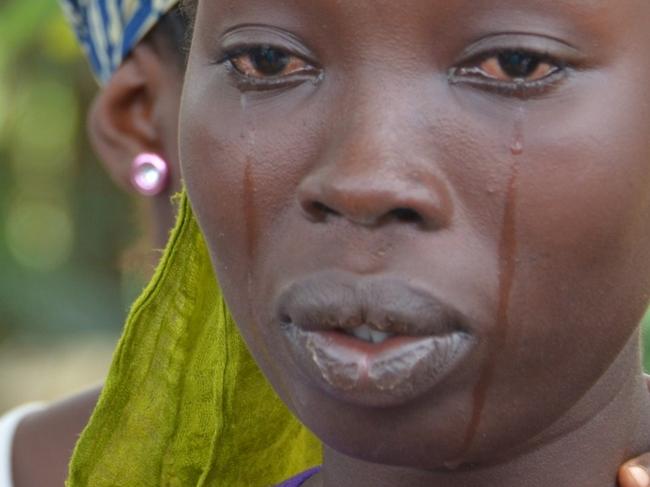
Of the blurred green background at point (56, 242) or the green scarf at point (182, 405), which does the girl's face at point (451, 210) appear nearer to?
the green scarf at point (182, 405)

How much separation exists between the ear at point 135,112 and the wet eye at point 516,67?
3.88 ft

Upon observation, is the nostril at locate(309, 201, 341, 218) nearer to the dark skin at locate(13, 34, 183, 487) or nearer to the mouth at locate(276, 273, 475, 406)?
the mouth at locate(276, 273, 475, 406)

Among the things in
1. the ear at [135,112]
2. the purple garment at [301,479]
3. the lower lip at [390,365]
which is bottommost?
the purple garment at [301,479]

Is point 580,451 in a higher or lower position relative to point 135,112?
lower

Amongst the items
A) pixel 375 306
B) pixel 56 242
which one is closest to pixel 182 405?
pixel 375 306

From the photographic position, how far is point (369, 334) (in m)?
1.21

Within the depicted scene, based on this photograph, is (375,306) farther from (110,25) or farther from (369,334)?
(110,25)

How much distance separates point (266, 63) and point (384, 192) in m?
0.25

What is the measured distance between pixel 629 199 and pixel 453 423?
0.26 meters

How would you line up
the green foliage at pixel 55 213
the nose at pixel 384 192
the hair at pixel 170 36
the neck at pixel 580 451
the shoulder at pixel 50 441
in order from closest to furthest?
the nose at pixel 384 192, the neck at pixel 580 451, the hair at pixel 170 36, the shoulder at pixel 50 441, the green foliage at pixel 55 213

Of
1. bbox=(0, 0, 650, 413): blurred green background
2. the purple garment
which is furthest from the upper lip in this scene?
bbox=(0, 0, 650, 413): blurred green background

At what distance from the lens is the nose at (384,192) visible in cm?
116

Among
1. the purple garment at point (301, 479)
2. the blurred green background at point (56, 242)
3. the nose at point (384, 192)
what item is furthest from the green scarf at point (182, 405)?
the blurred green background at point (56, 242)

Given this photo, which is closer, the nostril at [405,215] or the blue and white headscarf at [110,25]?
the nostril at [405,215]
